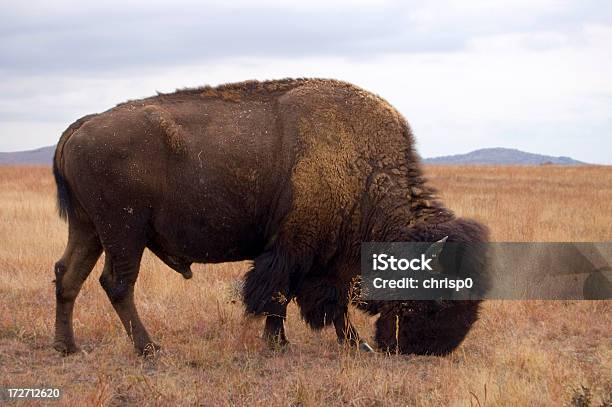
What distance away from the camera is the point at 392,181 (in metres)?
6.45

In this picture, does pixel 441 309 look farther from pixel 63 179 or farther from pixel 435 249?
pixel 63 179

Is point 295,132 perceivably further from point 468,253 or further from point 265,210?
point 468,253

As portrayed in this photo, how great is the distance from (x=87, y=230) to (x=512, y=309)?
15.0 ft

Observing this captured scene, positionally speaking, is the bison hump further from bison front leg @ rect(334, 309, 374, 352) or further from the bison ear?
the bison ear

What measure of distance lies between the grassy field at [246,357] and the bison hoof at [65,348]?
101 millimetres

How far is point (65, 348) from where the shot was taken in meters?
6.39

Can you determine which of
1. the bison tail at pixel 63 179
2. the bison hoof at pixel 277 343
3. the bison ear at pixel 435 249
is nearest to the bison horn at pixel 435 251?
the bison ear at pixel 435 249

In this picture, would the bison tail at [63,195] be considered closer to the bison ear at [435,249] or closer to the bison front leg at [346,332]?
the bison front leg at [346,332]

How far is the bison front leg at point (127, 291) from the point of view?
6312 millimetres

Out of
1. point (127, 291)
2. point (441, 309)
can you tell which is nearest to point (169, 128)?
point (127, 291)

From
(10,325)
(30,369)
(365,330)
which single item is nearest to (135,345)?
(30,369)

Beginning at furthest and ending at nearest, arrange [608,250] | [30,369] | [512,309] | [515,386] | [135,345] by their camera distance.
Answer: [608,250] < [512,309] < [135,345] < [30,369] < [515,386]

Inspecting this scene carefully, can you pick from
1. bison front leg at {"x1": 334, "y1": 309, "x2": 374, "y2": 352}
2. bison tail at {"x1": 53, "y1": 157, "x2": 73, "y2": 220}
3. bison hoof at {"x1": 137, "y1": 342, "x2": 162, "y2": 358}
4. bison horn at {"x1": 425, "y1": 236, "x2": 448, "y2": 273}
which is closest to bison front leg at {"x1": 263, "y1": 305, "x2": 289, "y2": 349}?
bison front leg at {"x1": 334, "y1": 309, "x2": 374, "y2": 352}

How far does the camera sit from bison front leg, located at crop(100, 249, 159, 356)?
6.31m
